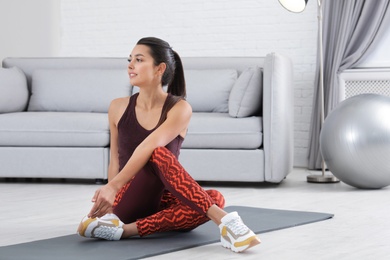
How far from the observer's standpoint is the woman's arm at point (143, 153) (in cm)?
255

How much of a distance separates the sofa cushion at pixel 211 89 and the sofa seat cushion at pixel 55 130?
2.14ft

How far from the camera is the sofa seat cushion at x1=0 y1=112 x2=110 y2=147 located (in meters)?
4.97

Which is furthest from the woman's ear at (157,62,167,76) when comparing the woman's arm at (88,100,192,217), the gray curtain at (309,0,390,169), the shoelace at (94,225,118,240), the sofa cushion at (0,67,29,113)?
the gray curtain at (309,0,390,169)

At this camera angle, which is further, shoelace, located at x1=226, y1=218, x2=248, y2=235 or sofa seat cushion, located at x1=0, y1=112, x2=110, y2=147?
sofa seat cushion, located at x1=0, y1=112, x2=110, y2=147

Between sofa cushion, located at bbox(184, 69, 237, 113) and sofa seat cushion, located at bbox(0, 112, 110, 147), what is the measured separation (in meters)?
0.65

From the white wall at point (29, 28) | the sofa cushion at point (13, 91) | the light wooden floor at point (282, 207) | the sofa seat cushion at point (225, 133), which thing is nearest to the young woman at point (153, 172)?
the light wooden floor at point (282, 207)

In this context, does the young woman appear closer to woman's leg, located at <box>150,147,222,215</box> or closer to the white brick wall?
woman's leg, located at <box>150,147,222,215</box>

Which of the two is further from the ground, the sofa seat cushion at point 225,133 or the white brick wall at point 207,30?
the white brick wall at point 207,30

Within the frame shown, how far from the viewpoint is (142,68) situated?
289 cm

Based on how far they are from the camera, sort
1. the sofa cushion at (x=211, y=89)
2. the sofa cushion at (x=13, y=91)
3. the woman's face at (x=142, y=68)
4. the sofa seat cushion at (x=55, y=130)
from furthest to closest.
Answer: the sofa cushion at (x=13, y=91) < the sofa cushion at (x=211, y=89) < the sofa seat cushion at (x=55, y=130) < the woman's face at (x=142, y=68)

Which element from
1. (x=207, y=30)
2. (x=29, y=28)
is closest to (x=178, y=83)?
(x=207, y=30)

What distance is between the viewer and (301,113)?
6.16m

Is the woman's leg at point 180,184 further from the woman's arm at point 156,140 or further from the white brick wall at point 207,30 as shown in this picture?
the white brick wall at point 207,30

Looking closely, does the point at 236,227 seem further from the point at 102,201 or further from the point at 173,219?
the point at 102,201
